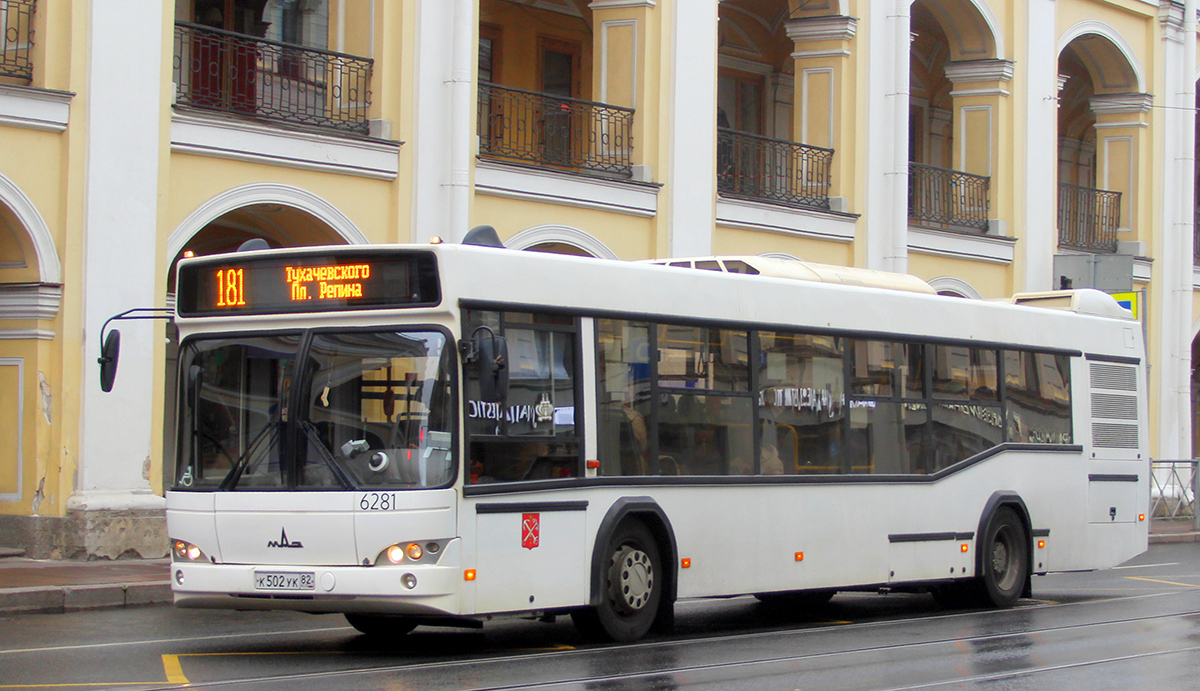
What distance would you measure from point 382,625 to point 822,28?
15.9 meters

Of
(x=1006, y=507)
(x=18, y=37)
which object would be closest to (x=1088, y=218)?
(x=1006, y=507)

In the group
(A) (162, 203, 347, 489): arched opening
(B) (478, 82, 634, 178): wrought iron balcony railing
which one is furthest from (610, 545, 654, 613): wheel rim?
(B) (478, 82, 634, 178): wrought iron balcony railing

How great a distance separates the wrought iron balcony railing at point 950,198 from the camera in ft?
90.3

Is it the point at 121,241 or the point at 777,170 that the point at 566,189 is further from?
the point at 121,241

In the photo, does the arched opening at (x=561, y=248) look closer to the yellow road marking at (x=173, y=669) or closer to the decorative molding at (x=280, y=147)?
the decorative molding at (x=280, y=147)

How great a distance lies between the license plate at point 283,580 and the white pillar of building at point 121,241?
6.91m

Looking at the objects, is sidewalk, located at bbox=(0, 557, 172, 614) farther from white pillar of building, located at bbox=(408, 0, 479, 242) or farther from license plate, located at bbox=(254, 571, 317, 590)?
white pillar of building, located at bbox=(408, 0, 479, 242)

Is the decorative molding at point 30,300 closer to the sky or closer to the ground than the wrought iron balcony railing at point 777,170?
closer to the ground

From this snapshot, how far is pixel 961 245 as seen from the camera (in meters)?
27.3

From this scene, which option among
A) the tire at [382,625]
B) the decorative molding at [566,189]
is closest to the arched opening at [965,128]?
the decorative molding at [566,189]

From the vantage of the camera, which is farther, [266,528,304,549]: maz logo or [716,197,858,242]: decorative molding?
[716,197,858,242]: decorative molding

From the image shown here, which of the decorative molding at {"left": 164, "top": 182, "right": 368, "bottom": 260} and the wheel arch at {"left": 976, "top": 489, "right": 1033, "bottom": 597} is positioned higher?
the decorative molding at {"left": 164, "top": 182, "right": 368, "bottom": 260}

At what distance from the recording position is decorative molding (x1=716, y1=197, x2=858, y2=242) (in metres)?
23.3

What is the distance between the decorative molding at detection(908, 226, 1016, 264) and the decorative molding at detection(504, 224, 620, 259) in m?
6.92
